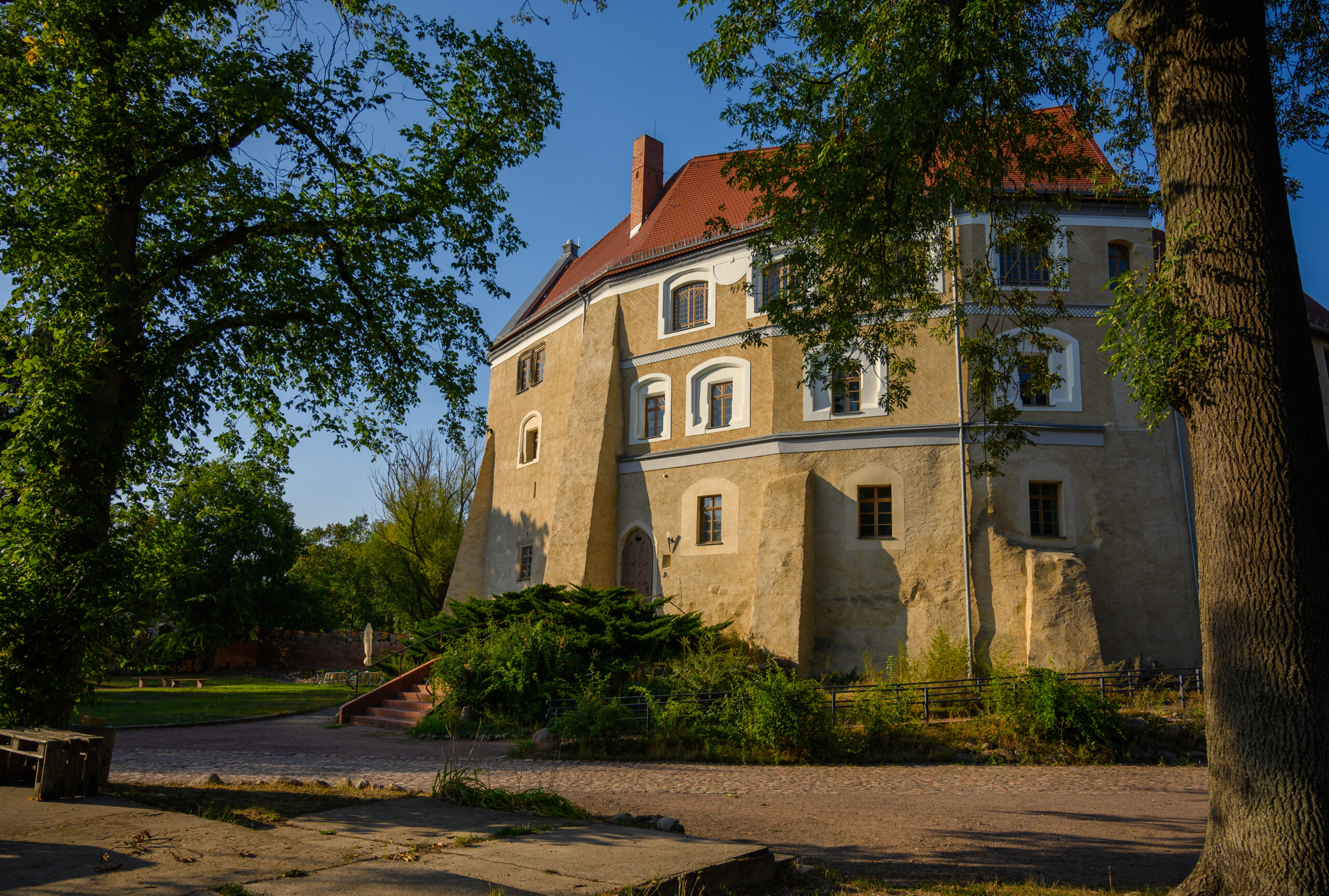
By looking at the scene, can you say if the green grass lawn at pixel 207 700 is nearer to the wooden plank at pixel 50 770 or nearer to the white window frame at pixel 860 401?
the wooden plank at pixel 50 770

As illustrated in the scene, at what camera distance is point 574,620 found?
1739 centimetres

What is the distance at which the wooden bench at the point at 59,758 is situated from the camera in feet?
22.0

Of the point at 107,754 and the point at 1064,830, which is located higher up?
the point at 107,754

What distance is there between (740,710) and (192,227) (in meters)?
9.67

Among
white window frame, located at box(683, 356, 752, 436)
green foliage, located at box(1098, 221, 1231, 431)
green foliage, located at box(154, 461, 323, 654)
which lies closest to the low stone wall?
green foliage, located at box(154, 461, 323, 654)

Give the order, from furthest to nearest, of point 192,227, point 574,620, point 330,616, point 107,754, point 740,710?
point 330,616 < point 574,620 < point 740,710 < point 192,227 < point 107,754

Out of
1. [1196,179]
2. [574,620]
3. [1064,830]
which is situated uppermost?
[1196,179]

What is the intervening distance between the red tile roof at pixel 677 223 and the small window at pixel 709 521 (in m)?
7.17

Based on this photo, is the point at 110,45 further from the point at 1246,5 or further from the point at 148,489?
the point at 1246,5

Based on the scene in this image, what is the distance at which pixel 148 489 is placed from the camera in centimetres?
850


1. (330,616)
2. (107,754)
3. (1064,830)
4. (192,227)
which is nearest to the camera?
(107,754)

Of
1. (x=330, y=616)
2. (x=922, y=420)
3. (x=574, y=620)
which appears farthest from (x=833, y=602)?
(x=330, y=616)

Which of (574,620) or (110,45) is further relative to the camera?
(574,620)

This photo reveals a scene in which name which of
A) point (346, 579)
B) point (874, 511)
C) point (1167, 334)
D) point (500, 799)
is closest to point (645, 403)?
point (874, 511)
